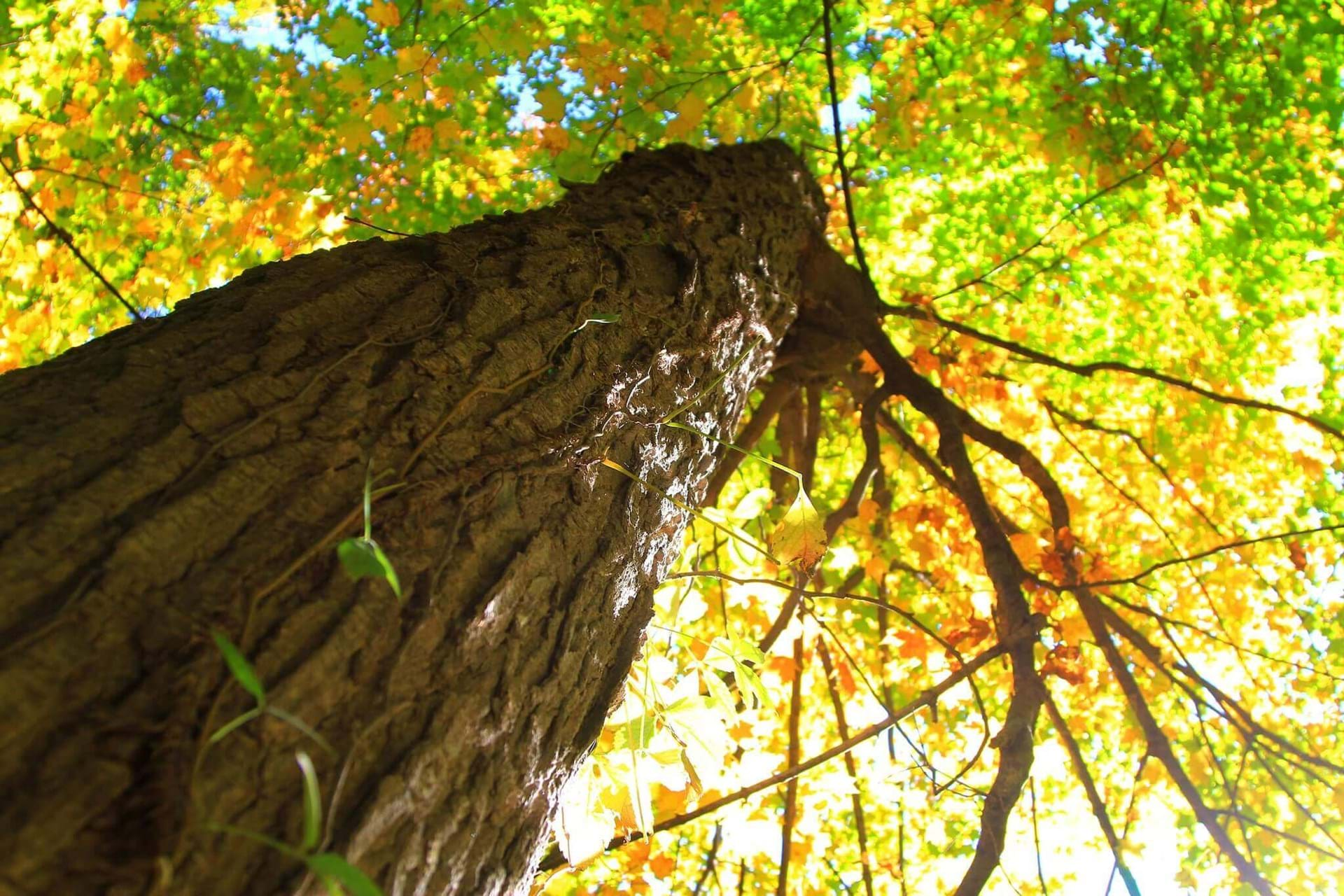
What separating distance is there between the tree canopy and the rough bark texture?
67.8 inches

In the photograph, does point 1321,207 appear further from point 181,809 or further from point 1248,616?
point 181,809

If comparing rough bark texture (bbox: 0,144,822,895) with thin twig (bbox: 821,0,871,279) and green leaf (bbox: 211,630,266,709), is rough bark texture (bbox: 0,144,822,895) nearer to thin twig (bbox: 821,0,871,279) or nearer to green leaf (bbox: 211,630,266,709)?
green leaf (bbox: 211,630,266,709)

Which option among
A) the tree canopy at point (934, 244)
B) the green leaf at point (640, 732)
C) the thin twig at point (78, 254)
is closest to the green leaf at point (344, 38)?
the tree canopy at point (934, 244)

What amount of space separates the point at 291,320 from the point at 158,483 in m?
0.36

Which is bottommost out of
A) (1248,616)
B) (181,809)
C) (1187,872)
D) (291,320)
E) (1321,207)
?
(181,809)

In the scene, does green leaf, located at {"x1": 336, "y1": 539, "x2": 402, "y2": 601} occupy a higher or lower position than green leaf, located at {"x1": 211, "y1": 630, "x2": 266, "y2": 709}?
higher

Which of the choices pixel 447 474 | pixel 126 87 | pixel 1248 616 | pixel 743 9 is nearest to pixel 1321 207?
pixel 1248 616

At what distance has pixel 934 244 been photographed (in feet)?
14.9

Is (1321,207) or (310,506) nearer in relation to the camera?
(310,506)

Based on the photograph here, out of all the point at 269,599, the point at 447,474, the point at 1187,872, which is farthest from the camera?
the point at 1187,872

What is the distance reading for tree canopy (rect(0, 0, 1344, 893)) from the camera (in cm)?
330

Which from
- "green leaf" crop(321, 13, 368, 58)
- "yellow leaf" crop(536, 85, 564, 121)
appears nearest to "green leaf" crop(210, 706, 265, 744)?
"yellow leaf" crop(536, 85, 564, 121)

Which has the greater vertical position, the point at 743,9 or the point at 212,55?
the point at 743,9

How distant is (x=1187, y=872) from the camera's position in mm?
2764
